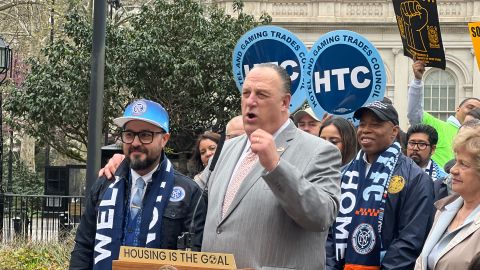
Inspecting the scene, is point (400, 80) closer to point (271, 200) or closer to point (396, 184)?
point (396, 184)

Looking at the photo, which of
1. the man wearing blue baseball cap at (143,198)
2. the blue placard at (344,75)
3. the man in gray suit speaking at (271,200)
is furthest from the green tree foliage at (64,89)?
the man in gray suit speaking at (271,200)

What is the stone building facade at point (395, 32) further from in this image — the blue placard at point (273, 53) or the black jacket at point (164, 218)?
the black jacket at point (164, 218)

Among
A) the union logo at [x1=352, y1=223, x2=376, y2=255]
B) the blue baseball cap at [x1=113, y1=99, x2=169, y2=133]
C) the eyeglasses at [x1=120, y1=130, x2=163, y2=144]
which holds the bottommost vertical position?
the union logo at [x1=352, y1=223, x2=376, y2=255]

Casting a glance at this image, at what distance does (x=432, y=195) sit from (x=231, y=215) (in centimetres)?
191

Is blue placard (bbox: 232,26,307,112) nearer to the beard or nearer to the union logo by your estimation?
the union logo

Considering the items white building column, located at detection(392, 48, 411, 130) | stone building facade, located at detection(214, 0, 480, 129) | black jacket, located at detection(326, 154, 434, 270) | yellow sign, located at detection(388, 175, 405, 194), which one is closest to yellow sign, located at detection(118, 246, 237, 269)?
black jacket, located at detection(326, 154, 434, 270)

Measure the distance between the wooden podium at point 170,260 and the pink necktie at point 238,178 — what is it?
37cm

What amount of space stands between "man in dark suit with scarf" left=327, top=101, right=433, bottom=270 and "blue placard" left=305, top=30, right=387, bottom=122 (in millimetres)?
2277

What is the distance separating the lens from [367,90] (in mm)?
8594

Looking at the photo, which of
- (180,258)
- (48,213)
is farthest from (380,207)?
(48,213)

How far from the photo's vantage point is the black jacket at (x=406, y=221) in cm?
590

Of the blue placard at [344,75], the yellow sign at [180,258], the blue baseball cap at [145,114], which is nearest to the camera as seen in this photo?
the yellow sign at [180,258]

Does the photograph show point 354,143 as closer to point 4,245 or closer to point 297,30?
point 4,245

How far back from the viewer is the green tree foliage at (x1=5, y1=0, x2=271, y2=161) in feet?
69.8
